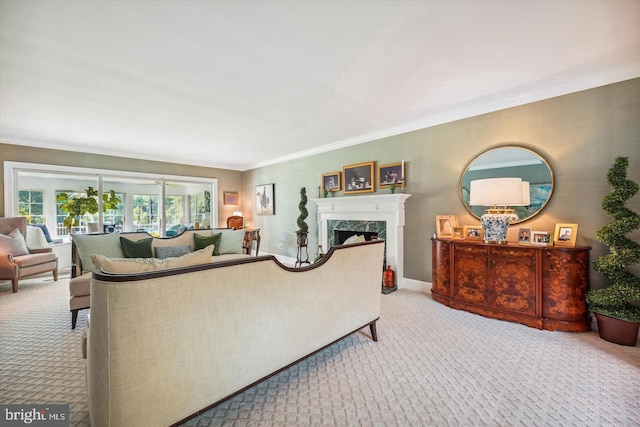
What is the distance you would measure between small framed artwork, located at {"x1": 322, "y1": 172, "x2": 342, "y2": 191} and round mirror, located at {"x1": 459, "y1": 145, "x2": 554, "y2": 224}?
7.44ft

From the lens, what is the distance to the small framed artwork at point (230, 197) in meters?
7.38

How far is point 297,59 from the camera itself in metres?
2.28

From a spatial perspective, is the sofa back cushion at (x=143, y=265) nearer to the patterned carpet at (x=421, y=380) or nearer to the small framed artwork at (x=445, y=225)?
the patterned carpet at (x=421, y=380)

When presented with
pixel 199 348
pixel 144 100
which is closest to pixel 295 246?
pixel 144 100

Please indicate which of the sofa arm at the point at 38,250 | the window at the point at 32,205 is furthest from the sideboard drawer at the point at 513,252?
the window at the point at 32,205

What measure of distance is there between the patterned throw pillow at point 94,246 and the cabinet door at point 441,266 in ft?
13.7

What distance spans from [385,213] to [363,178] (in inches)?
32.9

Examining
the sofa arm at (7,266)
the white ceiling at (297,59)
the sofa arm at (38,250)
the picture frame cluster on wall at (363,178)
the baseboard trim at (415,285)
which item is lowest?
the baseboard trim at (415,285)

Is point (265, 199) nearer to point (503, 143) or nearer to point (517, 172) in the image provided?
point (503, 143)

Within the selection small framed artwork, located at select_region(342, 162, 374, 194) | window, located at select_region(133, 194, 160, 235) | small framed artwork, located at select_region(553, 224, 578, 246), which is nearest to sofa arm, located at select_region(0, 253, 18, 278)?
window, located at select_region(133, 194, 160, 235)

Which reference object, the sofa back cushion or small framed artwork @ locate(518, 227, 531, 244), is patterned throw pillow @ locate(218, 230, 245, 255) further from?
small framed artwork @ locate(518, 227, 531, 244)

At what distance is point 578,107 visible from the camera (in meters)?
2.75

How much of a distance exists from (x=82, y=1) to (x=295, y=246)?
504cm

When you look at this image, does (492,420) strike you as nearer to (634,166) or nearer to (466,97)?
(634,166)
